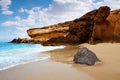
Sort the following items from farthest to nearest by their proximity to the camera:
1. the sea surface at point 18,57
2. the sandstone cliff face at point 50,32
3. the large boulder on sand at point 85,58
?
the sandstone cliff face at point 50,32, the sea surface at point 18,57, the large boulder on sand at point 85,58

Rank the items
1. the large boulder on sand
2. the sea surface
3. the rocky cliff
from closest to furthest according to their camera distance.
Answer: the large boulder on sand < the sea surface < the rocky cliff

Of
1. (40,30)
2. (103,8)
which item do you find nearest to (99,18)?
(103,8)

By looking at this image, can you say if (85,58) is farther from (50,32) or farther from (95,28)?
(50,32)

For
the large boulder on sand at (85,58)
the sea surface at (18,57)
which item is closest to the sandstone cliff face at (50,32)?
the sea surface at (18,57)

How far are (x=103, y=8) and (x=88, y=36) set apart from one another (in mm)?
4180

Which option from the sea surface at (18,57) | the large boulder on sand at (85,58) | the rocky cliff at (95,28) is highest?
the rocky cliff at (95,28)

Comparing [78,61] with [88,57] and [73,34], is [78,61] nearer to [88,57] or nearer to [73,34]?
[88,57]

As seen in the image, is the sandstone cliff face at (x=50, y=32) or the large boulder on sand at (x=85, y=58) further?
the sandstone cliff face at (x=50, y=32)

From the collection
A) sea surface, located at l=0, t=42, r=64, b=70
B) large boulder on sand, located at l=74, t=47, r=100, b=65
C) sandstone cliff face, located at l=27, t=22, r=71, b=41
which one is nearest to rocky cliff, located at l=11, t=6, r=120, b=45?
sea surface, located at l=0, t=42, r=64, b=70

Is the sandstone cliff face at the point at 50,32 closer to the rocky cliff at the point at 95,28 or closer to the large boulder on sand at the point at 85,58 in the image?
the rocky cliff at the point at 95,28

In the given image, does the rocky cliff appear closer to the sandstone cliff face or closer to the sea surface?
the sea surface

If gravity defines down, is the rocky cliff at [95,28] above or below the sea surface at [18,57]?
above

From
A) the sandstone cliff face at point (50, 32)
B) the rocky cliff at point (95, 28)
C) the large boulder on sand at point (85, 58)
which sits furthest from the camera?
the sandstone cliff face at point (50, 32)

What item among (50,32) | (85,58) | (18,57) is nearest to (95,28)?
(18,57)
